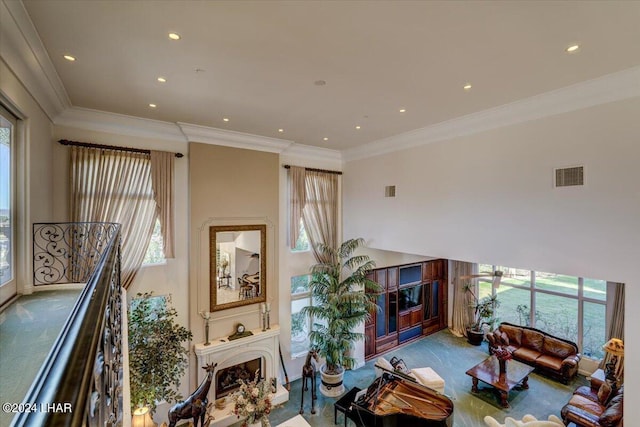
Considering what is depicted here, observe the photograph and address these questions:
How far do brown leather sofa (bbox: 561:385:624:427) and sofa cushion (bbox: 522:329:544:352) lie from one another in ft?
6.94

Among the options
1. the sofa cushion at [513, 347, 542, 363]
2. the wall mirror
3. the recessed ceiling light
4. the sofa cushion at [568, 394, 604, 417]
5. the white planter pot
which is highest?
the recessed ceiling light

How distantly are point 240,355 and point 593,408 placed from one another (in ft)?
21.2

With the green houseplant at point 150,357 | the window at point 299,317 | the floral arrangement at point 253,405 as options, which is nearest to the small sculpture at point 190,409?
the green houseplant at point 150,357

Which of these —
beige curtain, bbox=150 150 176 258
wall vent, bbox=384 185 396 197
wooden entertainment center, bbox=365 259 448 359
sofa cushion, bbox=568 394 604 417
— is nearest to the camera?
sofa cushion, bbox=568 394 604 417

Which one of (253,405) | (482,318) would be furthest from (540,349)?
(253,405)

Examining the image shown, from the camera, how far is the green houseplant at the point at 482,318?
8.72 metres

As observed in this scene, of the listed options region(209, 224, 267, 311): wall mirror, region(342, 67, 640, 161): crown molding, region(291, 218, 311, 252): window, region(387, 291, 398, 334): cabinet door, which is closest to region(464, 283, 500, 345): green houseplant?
region(387, 291, 398, 334): cabinet door

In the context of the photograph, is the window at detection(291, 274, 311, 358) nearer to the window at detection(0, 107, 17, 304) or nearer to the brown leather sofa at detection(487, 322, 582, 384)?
the brown leather sofa at detection(487, 322, 582, 384)

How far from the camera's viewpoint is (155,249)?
530cm

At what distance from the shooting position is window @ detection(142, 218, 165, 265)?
5.23 meters

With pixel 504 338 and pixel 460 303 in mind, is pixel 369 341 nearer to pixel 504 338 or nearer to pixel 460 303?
pixel 504 338

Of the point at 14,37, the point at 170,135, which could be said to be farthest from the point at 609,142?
the point at 170,135

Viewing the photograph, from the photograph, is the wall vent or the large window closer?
the wall vent

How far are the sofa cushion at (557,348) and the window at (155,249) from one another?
9.33 meters
